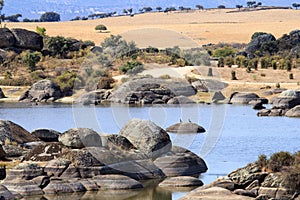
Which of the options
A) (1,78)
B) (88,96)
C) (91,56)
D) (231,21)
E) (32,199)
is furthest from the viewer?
(231,21)

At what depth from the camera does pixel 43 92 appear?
8719 centimetres

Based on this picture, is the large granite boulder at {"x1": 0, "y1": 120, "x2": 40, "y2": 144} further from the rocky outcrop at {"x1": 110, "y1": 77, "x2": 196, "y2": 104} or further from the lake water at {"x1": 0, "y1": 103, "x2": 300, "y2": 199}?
the rocky outcrop at {"x1": 110, "y1": 77, "x2": 196, "y2": 104}

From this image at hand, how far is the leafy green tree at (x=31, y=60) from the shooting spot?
101 m

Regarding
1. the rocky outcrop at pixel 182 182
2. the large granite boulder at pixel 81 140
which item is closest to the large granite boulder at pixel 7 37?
the large granite boulder at pixel 81 140

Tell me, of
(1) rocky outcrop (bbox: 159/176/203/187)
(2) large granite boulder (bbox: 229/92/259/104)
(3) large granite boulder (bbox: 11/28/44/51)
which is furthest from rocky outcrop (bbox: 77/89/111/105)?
(1) rocky outcrop (bbox: 159/176/203/187)

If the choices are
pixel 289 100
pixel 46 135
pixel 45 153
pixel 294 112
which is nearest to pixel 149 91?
pixel 289 100

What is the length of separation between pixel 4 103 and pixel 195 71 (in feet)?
63.0

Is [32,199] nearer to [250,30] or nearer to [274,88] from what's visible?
[274,88]

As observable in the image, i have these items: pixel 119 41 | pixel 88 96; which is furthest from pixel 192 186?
pixel 119 41

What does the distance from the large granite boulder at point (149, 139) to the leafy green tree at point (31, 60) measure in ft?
205

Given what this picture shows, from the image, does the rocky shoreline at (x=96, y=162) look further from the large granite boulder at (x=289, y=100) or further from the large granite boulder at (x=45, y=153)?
the large granite boulder at (x=289, y=100)

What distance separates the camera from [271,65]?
97750 mm

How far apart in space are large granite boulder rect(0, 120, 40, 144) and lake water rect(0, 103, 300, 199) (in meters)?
4.75

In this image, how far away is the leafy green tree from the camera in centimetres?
10069
